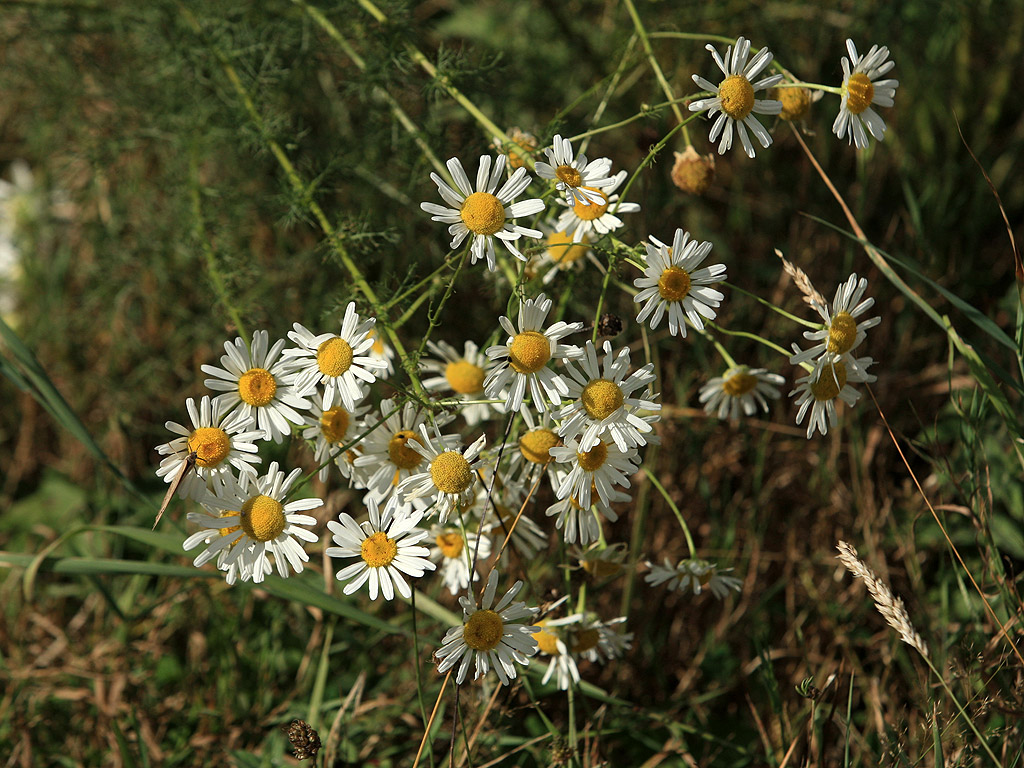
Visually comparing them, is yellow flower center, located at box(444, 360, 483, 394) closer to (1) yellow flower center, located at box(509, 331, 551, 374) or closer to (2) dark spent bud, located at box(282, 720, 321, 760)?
(1) yellow flower center, located at box(509, 331, 551, 374)

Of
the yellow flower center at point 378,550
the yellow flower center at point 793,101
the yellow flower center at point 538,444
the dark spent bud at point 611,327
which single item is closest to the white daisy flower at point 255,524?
the yellow flower center at point 378,550

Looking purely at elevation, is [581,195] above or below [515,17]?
below

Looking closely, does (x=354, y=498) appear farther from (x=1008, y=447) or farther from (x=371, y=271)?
(x=1008, y=447)

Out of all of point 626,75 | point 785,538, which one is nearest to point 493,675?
→ point 785,538

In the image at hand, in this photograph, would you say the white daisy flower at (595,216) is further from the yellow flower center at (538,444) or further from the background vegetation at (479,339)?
the yellow flower center at (538,444)

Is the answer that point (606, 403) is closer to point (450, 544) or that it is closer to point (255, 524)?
point (450, 544)

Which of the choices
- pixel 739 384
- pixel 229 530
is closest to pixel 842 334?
pixel 739 384

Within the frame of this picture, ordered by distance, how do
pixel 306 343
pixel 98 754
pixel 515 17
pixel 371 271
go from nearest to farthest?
pixel 306 343 < pixel 98 754 < pixel 371 271 < pixel 515 17

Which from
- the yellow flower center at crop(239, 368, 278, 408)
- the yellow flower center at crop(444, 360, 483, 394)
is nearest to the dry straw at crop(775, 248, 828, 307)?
the yellow flower center at crop(444, 360, 483, 394)
